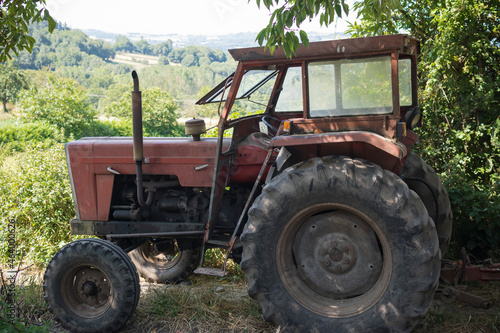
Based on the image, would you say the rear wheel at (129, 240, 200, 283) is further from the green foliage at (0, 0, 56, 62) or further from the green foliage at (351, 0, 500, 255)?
the green foliage at (351, 0, 500, 255)

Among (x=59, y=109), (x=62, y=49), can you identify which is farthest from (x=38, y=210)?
(x=62, y=49)

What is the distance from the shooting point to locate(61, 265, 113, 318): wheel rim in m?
4.04

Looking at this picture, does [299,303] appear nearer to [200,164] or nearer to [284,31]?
[200,164]

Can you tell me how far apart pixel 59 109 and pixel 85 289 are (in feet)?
63.1

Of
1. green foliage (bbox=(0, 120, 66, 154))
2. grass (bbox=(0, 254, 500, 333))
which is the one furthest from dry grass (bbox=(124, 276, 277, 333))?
green foliage (bbox=(0, 120, 66, 154))

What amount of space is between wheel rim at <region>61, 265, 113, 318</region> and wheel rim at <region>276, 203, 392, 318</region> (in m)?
1.66

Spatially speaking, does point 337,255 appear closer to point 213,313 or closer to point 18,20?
point 213,313

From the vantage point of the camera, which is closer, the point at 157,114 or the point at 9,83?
the point at 157,114

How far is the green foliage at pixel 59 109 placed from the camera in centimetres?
2131

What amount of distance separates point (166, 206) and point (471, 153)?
14.2ft

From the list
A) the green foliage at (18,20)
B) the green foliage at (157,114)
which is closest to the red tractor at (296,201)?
the green foliage at (18,20)

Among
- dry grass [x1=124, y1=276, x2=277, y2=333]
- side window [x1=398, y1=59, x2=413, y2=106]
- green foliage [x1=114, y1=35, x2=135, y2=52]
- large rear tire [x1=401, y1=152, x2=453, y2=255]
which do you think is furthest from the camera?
green foliage [x1=114, y1=35, x2=135, y2=52]

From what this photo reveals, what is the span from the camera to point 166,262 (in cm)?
534

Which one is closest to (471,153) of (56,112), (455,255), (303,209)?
(455,255)
